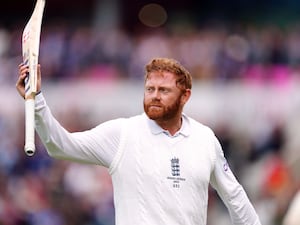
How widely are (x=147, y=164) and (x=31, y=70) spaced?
112 cm

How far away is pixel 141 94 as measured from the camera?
2356cm

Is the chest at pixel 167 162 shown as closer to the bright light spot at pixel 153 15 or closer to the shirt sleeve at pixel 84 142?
the shirt sleeve at pixel 84 142

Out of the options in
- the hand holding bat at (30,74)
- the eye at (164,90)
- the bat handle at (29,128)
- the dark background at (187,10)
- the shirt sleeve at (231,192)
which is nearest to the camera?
the bat handle at (29,128)

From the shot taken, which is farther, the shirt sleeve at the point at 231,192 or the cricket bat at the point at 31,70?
the shirt sleeve at the point at 231,192

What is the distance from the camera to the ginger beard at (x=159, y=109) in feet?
31.1

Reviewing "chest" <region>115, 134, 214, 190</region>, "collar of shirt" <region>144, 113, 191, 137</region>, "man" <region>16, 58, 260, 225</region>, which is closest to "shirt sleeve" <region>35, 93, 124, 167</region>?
"man" <region>16, 58, 260, 225</region>

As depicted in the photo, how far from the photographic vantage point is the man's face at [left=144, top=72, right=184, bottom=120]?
9500mm

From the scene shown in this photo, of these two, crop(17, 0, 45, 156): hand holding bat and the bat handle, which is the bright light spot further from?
the bat handle

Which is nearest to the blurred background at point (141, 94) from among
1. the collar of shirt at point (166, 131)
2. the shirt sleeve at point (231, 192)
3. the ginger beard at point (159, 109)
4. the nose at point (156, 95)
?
the shirt sleeve at point (231, 192)

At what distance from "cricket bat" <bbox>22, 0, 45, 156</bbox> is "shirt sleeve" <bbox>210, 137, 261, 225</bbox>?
1.57m

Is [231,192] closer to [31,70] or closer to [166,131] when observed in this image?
[166,131]

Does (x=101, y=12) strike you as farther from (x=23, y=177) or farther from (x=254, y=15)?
(x=23, y=177)

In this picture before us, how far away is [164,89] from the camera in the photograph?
31.4ft

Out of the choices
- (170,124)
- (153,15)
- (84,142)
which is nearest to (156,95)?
(170,124)
